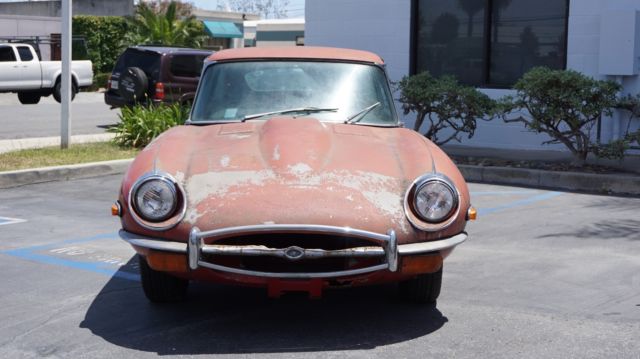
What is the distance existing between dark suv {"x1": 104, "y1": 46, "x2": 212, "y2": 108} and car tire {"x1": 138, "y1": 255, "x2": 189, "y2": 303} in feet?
39.7

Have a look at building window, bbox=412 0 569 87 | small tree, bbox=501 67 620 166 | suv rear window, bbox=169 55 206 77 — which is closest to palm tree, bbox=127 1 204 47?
suv rear window, bbox=169 55 206 77

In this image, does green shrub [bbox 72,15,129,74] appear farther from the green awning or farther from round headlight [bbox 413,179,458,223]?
round headlight [bbox 413,179,458,223]

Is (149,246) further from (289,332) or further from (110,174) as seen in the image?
(110,174)

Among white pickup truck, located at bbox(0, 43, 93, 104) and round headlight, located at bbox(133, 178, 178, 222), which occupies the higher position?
white pickup truck, located at bbox(0, 43, 93, 104)

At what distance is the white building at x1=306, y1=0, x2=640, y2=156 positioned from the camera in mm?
13234

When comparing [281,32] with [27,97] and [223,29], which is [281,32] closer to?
[223,29]

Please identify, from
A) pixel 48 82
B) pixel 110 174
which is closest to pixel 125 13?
pixel 48 82

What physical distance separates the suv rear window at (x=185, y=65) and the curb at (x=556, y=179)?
27.2ft

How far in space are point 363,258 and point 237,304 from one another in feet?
4.04

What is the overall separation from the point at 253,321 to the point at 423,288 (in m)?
1.05

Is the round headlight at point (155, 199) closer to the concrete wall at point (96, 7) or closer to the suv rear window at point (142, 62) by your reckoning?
the suv rear window at point (142, 62)

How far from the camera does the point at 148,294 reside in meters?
5.63

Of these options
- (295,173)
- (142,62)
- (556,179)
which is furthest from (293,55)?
(142,62)

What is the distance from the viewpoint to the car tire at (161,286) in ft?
18.1
